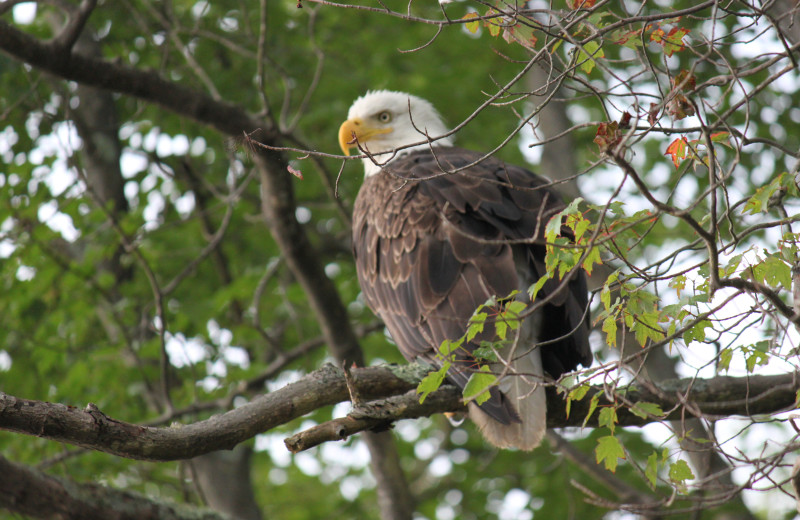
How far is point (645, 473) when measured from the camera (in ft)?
8.01

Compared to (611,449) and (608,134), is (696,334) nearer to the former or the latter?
(611,449)

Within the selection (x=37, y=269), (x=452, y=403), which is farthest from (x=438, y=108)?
(x=452, y=403)

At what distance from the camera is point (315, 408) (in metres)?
2.92

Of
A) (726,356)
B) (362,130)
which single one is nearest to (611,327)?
(726,356)

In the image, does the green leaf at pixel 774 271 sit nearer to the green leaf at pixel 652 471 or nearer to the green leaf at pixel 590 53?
the green leaf at pixel 652 471

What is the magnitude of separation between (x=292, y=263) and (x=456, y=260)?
42.1 inches

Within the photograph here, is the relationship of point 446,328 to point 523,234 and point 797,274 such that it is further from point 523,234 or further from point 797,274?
point 797,274

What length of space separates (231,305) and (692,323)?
14.2 ft

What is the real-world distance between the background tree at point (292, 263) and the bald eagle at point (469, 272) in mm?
253

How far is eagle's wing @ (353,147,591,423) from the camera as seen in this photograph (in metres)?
3.71

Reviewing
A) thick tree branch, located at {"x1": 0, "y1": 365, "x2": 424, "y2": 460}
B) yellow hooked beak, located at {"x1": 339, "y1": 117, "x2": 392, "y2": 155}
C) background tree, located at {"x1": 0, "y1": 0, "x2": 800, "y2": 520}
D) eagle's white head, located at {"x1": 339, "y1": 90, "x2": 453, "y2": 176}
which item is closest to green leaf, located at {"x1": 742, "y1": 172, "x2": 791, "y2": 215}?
background tree, located at {"x1": 0, "y1": 0, "x2": 800, "y2": 520}

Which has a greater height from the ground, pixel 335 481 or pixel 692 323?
pixel 335 481

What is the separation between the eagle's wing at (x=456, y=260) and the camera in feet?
12.2

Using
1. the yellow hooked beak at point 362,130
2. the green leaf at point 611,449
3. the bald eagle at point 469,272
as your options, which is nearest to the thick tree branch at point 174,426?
the bald eagle at point 469,272
